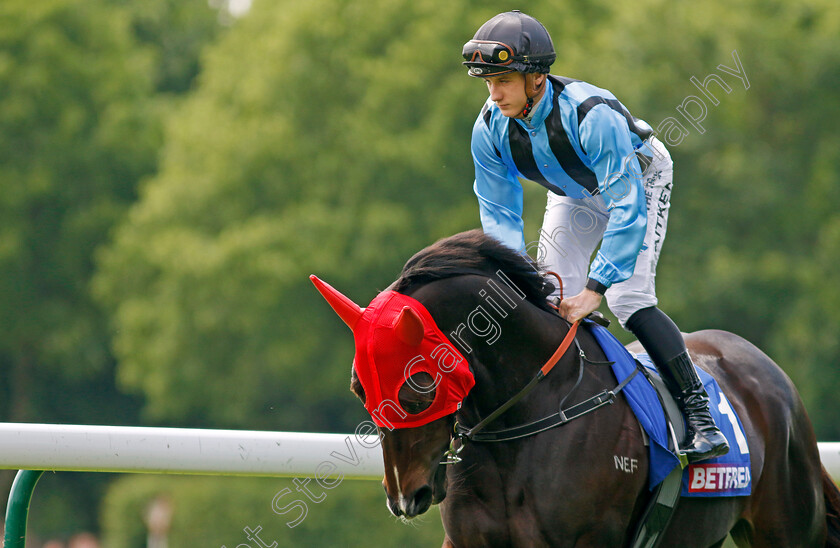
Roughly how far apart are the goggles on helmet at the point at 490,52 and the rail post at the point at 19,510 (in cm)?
210

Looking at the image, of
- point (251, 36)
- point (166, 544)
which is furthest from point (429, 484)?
point (251, 36)

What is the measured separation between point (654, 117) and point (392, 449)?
48.7 ft

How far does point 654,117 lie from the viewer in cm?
1723

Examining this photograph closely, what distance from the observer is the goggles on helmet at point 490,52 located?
3699 mm

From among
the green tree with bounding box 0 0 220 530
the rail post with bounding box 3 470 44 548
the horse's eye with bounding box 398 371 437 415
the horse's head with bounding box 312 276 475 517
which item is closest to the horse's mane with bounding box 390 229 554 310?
the horse's head with bounding box 312 276 475 517

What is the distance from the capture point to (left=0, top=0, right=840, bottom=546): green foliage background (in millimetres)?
16891

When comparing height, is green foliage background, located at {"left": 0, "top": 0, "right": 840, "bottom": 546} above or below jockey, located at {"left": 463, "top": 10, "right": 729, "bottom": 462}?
below

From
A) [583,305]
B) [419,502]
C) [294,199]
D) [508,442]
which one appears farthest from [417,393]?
[294,199]

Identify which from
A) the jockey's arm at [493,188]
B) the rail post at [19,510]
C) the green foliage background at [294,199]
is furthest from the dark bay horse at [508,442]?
the green foliage background at [294,199]

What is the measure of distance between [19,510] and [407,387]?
1541 mm

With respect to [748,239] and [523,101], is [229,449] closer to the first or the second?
[523,101]

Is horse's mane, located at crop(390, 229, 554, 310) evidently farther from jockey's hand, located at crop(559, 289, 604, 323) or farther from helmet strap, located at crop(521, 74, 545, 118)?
helmet strap, located at crop(521, 74, 545, 118)

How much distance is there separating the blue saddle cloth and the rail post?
2.04m

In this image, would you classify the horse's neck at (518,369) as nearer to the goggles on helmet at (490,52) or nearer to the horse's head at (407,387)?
the horse's head at (407,387)
